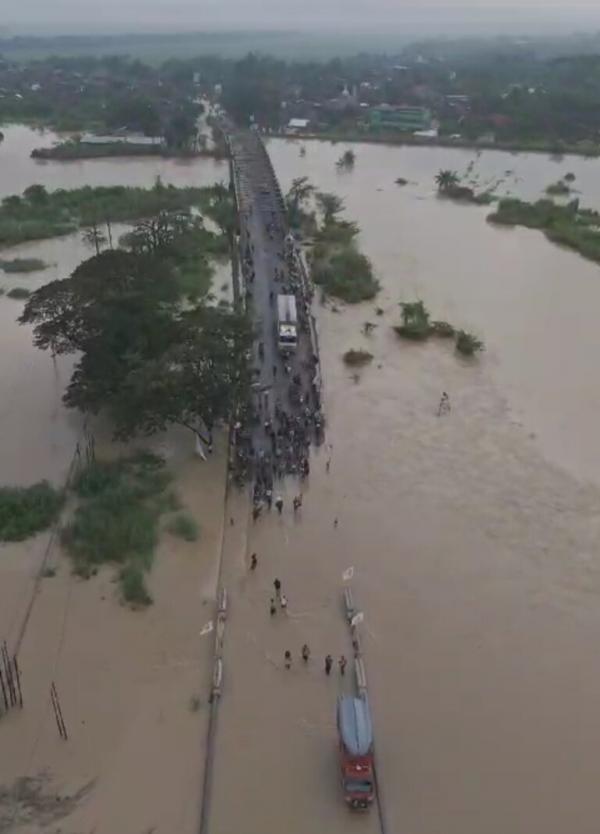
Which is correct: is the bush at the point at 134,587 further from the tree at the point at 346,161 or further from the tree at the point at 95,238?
the tree at the point at 346,161

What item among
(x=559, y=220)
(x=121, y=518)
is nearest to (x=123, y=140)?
(x=559, y=220)

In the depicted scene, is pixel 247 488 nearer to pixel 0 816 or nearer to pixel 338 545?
pixel 338 545

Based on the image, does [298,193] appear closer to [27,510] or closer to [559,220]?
[559,220]

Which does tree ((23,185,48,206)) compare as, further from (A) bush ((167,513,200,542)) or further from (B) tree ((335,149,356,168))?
(A) bush ((167,513,200,542))

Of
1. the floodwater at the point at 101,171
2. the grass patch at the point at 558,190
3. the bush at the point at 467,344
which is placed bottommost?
the floodwater at the point at 101,171

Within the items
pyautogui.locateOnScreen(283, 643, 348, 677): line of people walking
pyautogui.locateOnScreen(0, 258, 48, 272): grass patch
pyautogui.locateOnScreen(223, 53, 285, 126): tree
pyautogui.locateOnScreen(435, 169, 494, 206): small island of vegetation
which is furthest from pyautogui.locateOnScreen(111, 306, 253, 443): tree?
pyautogui.locateOnScreen(223, 53, 285, 126): tree

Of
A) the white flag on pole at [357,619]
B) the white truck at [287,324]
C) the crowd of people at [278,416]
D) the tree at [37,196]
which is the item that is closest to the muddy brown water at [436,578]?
the white flag on pole at [357,619]

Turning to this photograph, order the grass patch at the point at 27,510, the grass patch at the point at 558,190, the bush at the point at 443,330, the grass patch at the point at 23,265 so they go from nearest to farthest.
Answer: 1. the grass patch at the point at 27,510
2. the bush at the point at 443,330
3. the grass patch at the point at 23,265
4. the grass patch at the point at 558,190
